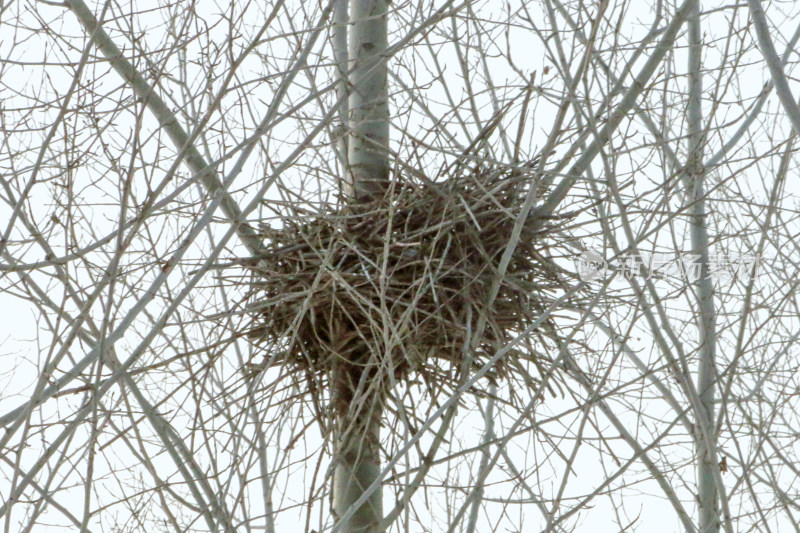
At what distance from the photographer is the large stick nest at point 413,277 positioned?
7.35ft

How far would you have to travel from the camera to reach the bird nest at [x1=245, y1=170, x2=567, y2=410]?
224cm

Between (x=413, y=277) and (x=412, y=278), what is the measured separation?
76 millimetres

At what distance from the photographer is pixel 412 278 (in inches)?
91.6

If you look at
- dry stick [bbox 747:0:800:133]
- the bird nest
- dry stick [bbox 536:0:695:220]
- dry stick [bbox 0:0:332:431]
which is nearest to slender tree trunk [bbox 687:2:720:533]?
dry stick [bbox 536:0:695:220]

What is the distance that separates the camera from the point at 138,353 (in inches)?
74.4

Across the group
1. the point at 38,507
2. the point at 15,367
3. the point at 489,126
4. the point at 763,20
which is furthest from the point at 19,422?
the point at 15,367

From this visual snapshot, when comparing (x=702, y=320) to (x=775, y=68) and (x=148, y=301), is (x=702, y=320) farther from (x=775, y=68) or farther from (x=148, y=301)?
(x=148, y=301)

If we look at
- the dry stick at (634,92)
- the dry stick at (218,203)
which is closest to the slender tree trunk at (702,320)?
the dry stick at (634,92)

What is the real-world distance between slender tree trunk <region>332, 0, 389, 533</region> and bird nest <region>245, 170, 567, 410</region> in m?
0.04

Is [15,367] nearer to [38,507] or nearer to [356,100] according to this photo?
Result: [356,100]

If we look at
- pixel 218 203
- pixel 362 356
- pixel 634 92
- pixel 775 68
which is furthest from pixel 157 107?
pixel 775 68

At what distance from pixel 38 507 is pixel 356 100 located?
1474 millimetres

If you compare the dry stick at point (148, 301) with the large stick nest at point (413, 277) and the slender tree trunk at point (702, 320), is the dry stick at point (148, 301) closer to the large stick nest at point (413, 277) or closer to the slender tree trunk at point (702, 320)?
the large stick nest at point (413, 277)

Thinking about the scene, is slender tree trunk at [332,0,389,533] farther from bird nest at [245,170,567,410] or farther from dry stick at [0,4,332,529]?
dry stick at [0,4,332,529]
